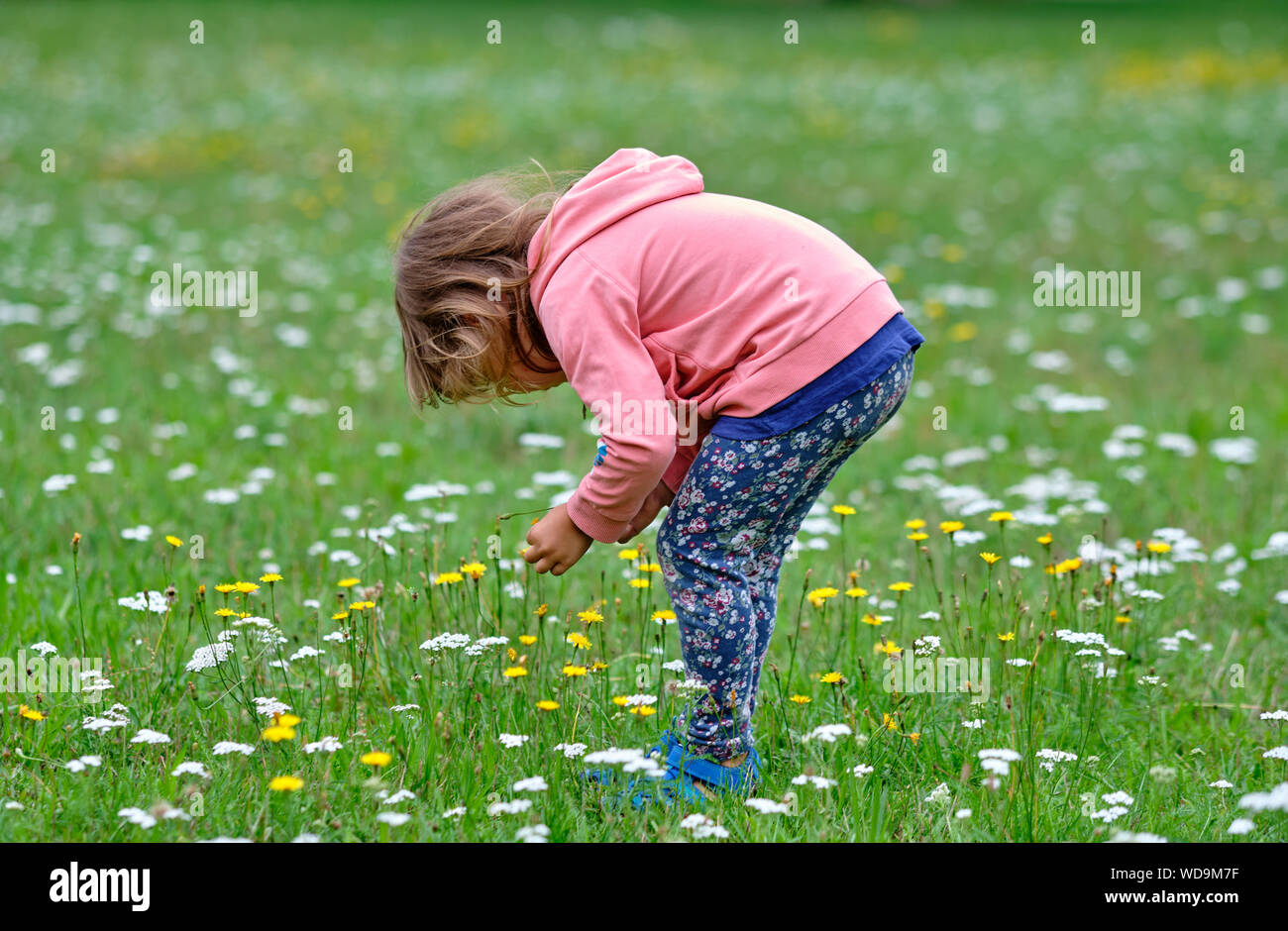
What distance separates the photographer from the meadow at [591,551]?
Result: 2705 millimetres

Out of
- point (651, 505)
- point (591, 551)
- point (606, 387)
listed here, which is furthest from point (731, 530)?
point (591, 551)

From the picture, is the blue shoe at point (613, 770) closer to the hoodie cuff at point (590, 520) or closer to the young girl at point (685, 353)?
the young girl at point (685, 353)

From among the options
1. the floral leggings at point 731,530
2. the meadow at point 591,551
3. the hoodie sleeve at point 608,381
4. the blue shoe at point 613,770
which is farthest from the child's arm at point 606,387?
the blue shoe at point 613,770

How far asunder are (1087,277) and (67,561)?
6.16m

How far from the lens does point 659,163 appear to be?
2.82m

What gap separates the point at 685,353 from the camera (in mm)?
2672

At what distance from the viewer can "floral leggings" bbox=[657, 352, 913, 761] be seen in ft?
8.72

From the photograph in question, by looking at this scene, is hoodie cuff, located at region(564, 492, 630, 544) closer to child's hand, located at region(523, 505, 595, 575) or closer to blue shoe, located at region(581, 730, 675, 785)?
child's hand, located at region(523, 505, 595, 575)

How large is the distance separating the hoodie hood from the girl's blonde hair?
5cm

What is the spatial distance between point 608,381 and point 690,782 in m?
0.90

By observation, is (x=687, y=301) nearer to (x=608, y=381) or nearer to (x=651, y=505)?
(x=608, y=381)

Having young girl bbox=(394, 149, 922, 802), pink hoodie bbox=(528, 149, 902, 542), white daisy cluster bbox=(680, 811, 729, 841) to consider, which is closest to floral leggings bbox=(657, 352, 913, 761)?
young girl bbox=(394, 149, 922, 802)

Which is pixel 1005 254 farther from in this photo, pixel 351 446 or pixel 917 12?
pixel 917 12

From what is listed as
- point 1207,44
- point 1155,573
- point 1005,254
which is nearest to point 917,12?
point 1207,44
